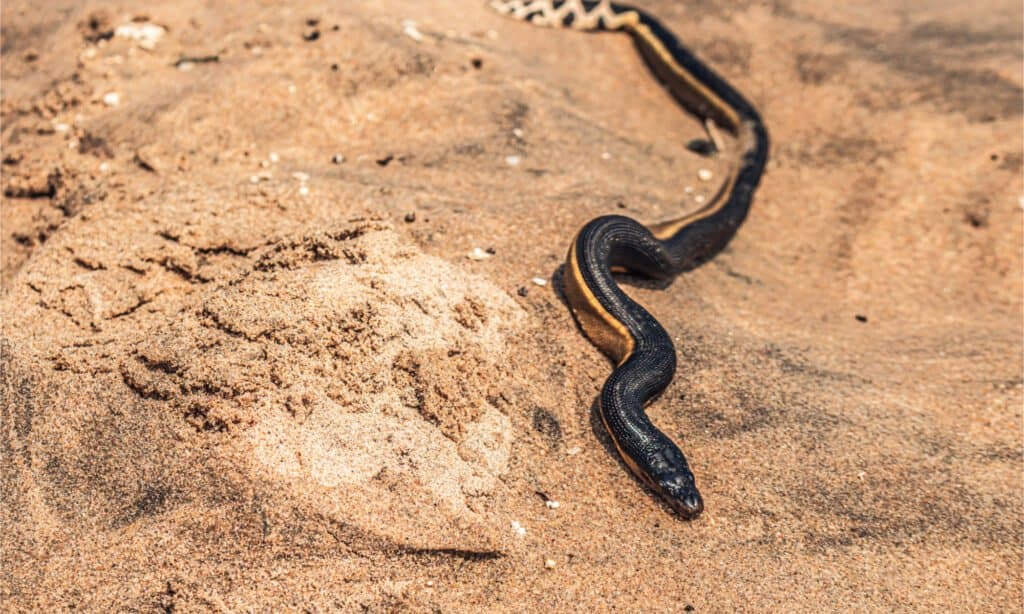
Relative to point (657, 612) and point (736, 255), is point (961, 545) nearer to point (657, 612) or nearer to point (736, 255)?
point (657, 612)

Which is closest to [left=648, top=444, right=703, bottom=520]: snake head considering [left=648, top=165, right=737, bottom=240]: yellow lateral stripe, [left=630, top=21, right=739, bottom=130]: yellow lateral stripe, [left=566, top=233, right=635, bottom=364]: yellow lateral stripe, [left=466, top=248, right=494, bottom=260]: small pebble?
[left=566, top=233, right=635, bottom=364]: yellow lateral stripe

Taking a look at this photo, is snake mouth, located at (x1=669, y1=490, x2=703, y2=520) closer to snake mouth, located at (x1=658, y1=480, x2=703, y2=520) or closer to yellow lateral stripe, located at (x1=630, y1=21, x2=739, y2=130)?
snake mouth, located at (x1=658, y1=480, x2=703, y2=520)

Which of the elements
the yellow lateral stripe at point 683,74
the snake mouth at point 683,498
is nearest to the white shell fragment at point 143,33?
the yellow lateral stripe at point 683,74

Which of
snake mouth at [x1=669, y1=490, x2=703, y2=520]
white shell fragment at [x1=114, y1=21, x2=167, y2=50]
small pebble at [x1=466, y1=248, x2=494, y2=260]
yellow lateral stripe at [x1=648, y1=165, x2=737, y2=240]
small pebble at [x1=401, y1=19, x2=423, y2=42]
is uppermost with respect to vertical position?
small pebble at [x1=401, y1=19, x2=423, y2=42]

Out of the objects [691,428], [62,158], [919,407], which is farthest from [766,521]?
[62,158]

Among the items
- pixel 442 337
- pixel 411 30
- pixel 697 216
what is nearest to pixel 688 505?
pixel 442 337

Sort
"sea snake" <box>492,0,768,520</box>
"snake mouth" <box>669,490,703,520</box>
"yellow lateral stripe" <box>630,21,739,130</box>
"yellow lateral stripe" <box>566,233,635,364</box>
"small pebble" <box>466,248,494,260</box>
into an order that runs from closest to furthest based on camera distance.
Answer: "snake mouth" <box>669,490,703,520</box> < "sea snake" <box>492,0,768,520</box> < "yellow lateral stripe" <box>566,233,635,364</box> < "small pebble" <box>466,248,494,260</box> < "yellow lateral stripe" <box>630,21,739,130</box>

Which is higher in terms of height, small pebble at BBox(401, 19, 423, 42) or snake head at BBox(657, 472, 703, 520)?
small pebble at BBox(401, 19, 423, 42)
